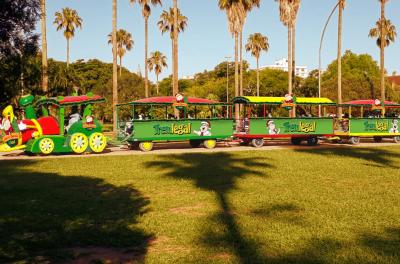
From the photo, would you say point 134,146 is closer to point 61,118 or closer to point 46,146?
point 61,118

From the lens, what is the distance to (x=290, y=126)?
86.8 ft

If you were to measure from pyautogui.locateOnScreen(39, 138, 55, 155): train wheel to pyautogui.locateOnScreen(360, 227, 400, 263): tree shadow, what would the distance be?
16.7m

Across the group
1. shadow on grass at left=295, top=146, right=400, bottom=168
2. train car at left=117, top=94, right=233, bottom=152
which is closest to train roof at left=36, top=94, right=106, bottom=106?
train car at left=117, top=94, right=233, bottom=152

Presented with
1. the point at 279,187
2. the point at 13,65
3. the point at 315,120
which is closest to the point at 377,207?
the point at 279,187

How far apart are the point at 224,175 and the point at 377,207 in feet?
18.9

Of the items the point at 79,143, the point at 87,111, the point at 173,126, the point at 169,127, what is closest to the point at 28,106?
the point at 87,111

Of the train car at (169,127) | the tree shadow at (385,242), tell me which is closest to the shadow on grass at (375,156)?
the train car at (169,127)

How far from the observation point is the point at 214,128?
25.2 meters

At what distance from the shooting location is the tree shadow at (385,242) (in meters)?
6.35

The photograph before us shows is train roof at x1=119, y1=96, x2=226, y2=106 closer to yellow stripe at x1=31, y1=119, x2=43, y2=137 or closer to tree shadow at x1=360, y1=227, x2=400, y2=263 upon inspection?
yellow stripe at x1=31, y1=119, x2=43, y2=137

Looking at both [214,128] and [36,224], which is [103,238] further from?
[214,128]

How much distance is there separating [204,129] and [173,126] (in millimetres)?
1875

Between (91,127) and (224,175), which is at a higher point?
(91,127)

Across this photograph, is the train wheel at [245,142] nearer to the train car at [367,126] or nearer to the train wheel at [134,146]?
the train car at [367,126]
